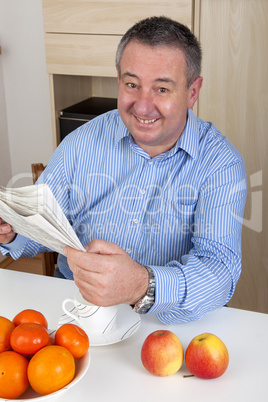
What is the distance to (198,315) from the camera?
1.15 m

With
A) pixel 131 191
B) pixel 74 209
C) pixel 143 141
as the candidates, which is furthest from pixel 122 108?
pixel 74 209

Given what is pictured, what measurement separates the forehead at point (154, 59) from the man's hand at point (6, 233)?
504 mm

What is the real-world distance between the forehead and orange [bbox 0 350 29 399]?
0.79 m

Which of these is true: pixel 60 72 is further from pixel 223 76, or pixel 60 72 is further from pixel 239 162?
pixel 239 162

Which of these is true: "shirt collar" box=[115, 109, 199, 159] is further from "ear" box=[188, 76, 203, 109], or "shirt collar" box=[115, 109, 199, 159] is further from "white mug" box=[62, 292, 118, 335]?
"white mug" box=[62, 292, 118, 335]

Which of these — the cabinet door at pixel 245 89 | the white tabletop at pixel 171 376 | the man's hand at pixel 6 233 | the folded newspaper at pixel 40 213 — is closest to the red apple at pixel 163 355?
the white tabletop at pixel 171 376

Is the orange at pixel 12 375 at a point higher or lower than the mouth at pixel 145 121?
lower

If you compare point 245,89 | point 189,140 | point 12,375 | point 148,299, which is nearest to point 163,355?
point 148,299

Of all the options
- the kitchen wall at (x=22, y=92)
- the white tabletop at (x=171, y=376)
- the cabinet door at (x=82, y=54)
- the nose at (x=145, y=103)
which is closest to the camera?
the white tabletop at (x=171, y=376)

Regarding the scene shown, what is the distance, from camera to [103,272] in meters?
1.02

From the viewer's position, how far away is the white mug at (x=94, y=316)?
107 cm

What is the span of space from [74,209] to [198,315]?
1.92ft

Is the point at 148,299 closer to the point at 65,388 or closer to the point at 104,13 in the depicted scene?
the point at 65,388

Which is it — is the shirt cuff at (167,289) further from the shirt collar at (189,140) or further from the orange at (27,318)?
the shirt collar at (189,140)
